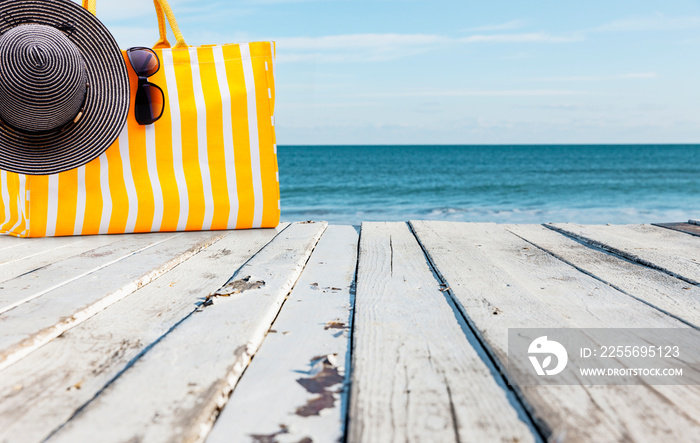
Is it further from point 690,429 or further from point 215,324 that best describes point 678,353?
point 215,324

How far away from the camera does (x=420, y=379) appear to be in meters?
0.84

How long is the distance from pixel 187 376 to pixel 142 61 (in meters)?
1.84

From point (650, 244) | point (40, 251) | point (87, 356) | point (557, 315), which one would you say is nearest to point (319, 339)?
point (87, 356)

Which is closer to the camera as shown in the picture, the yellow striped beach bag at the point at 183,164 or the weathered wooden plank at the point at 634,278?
the weathered wooden plank at the point at 634,278

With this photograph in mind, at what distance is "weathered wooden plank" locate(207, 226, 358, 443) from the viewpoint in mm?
705

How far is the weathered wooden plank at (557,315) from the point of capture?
0.70 meters

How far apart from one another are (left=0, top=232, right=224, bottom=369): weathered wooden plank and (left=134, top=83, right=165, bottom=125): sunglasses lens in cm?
59

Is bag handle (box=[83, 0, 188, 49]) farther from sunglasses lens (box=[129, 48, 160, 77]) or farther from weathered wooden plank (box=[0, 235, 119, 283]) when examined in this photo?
weathered wooden plank (box=[0, 235, 119, 283])

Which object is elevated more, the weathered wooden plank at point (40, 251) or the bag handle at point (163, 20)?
the bag handle at point (163, 20)

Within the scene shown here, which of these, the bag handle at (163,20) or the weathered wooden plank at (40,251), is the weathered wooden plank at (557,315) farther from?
the bag handle at (163,20)

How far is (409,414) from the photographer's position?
73cm

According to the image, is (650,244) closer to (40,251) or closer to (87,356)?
(87,356)

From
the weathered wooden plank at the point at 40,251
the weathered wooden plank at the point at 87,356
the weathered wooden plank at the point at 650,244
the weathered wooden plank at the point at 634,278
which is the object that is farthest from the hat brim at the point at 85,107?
the weathered wooden plank at the point at 650,244

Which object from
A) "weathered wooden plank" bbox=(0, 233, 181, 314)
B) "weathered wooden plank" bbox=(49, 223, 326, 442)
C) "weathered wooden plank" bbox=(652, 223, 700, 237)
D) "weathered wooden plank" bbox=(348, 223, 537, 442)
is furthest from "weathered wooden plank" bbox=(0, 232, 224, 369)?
"weathered wooden plank" bbox=(652, 223, 700, 237)
